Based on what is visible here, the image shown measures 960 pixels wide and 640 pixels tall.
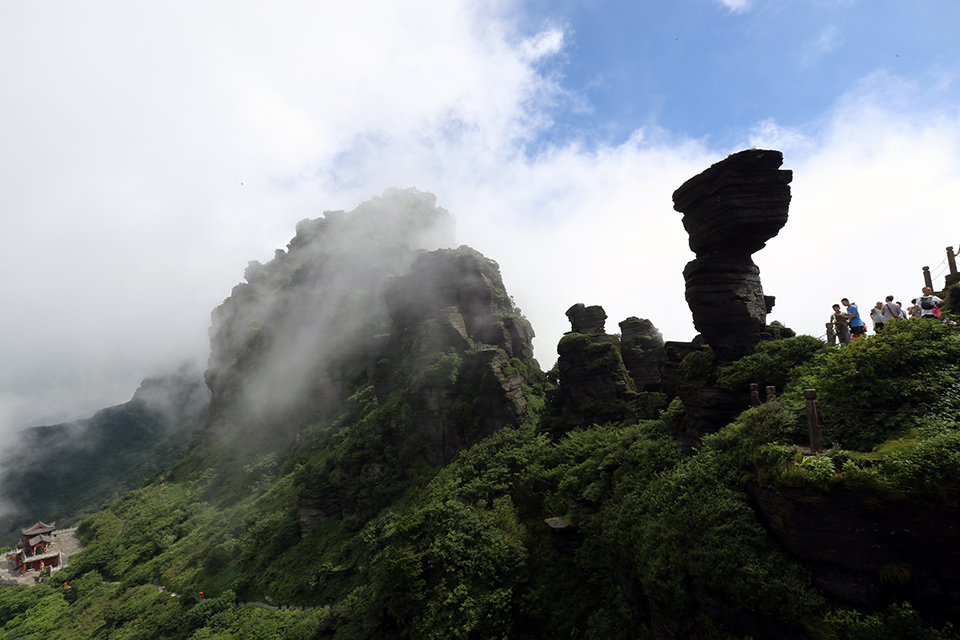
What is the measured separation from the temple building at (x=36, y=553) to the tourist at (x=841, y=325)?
321 ft

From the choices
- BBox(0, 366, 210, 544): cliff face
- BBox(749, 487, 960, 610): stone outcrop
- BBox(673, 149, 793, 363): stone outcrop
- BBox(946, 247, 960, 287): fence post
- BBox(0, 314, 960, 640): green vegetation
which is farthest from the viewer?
BBox(0, 366, 210, 544): cliff face

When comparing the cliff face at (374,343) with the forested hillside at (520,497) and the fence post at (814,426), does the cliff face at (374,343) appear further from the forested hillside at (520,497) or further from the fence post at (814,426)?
the fence post at (814,426)

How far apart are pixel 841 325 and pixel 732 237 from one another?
5486 millimetres

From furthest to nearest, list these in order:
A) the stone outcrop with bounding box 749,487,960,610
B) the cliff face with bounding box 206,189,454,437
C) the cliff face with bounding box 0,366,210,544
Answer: the cliff face with bounding box 0,366,210,544, the cliff face with bounding box 206,189,454,437, the stone outcrop with bounding box 749,487,960,610

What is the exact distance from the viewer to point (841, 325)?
48.8 ft

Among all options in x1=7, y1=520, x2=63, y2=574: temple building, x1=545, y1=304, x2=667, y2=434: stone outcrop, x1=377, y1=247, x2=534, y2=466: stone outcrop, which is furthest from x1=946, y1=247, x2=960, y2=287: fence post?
x1=7, y1=520, x2=63, y2=574: temple building

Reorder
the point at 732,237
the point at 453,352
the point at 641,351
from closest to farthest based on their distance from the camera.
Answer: the point at 732,237, the point at 641,351, the point at 453,352

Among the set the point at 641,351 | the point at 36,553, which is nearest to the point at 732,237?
the point at 641,351

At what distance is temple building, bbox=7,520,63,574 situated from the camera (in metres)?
60.6

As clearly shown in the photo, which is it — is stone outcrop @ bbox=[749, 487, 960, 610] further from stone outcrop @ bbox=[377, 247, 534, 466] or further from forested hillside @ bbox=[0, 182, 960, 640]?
stone outcrop @ bbox=[377, 247, 534, 466]

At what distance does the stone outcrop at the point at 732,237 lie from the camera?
17391 millimetres

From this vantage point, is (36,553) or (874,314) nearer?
(874,314)

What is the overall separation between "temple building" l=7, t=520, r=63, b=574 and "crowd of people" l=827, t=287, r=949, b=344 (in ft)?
321

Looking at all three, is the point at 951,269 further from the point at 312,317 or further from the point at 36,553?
the point at 36,553
